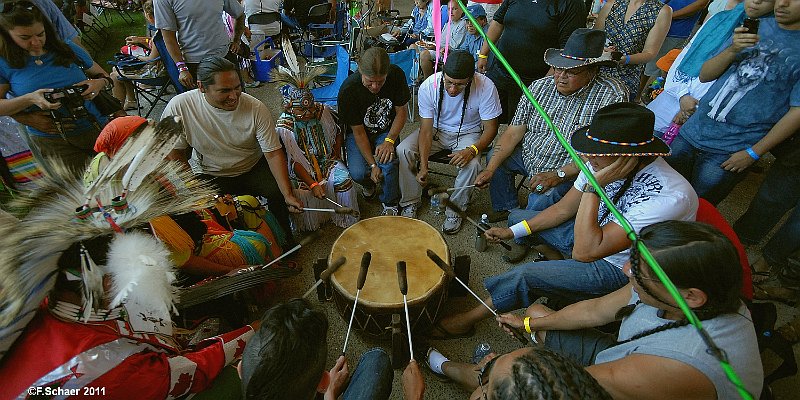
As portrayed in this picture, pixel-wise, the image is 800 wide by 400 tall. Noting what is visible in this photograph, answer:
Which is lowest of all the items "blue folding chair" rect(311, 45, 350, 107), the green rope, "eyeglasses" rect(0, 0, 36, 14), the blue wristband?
"blue folding chair" rect(311, 45, 350, 107)

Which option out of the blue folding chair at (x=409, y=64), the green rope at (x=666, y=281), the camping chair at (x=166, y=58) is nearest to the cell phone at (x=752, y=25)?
the green rope at (x=666, y=281)

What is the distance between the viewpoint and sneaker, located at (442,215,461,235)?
335cm

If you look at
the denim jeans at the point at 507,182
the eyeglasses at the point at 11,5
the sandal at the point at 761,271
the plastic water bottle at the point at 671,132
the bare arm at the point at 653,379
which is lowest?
the sandal at the point at 761,271

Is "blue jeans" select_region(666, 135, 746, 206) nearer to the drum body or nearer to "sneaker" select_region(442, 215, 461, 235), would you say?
"sneaker" select_region(442, 215, 461, 235)

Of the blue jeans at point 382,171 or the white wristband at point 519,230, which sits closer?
the white wristband at point 519,230

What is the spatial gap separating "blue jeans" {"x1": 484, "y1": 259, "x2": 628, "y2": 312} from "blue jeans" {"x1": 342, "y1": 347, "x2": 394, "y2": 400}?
785 millimetres

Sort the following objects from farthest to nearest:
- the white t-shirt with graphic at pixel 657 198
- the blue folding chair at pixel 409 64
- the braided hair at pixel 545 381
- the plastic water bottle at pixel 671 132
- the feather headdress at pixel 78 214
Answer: the blue folding chair at pixel 409 64 → the plastic water bottle at pixel 671 132 → the white t-shirt with graphic at pixel 657 198 → the feather headdress at pixel 78 214 → the braided hair at pixel 545 381

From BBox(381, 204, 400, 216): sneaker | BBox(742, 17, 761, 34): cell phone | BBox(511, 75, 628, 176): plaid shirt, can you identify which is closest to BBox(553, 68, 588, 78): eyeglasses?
Answer: BBox(511, 75, 628, 176): plaid shirt

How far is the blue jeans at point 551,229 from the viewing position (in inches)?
98.6

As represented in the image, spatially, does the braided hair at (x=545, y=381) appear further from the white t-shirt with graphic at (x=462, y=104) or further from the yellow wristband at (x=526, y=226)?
the white t-shirt with graphic at (x=462, y=104)

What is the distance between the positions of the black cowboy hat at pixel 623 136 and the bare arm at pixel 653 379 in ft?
3.19

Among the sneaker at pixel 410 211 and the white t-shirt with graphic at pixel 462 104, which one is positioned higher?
the white t-shirt with graphic at pixel 462 104

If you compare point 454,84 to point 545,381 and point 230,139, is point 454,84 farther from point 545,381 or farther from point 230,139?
point 545,381

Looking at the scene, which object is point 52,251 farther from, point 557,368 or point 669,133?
point 669,133
